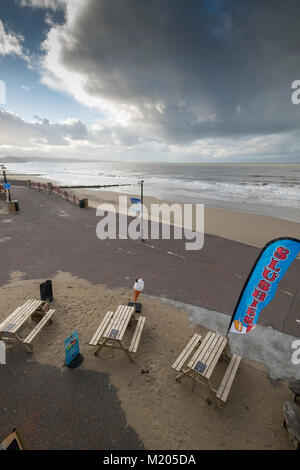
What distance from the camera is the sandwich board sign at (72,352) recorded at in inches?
215

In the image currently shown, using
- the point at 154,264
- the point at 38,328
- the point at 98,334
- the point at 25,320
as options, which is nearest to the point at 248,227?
the point at 154,264

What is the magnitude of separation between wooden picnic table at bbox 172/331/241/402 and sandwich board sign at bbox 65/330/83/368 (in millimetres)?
2615

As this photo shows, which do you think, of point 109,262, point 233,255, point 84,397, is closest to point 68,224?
point 109,262

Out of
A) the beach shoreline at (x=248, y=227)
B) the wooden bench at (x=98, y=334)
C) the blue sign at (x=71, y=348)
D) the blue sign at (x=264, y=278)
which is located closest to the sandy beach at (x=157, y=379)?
the blue sign at (x=71, y=348)

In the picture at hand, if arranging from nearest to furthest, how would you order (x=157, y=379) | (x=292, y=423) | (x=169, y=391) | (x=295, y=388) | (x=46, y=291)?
(x=292, y=423), (x=295, y=388), (x=169, y=391), (x=157, y=379), (x=46, y=291)

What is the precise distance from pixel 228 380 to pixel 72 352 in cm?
405

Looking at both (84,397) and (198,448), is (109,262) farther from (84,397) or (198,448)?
(198,448)

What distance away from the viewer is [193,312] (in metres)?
7.92

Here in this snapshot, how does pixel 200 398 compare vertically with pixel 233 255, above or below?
below

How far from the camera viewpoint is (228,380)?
16.7 feet

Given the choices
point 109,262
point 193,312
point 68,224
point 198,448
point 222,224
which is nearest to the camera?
point 198,448

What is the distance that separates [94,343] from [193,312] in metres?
3.84

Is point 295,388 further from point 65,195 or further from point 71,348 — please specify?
point 65,195

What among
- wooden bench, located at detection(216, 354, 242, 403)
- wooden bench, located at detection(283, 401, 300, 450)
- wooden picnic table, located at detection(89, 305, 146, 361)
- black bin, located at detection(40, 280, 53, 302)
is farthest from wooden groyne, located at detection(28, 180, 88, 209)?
wooden bench, located at detection(283, 401, 300, 450)
